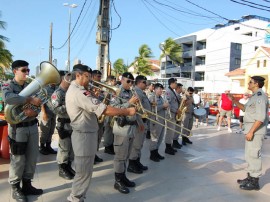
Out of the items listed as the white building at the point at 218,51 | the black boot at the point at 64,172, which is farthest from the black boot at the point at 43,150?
the white building at the point at 218,51

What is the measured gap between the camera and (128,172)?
5590 millimetres

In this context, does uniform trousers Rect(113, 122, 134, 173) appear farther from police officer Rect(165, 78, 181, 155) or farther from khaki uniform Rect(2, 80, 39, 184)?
police officer Rect(165, 78, 181, 155)

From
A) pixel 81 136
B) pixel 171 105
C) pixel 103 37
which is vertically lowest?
pixel 81 136

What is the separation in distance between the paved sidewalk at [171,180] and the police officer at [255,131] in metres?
0.23

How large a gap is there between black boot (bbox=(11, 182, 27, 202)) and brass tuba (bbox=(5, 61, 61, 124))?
0.95 meters

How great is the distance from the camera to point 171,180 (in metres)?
5.33

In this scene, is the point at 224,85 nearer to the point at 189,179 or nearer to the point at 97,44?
the point at 97,44

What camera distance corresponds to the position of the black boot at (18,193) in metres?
4.05

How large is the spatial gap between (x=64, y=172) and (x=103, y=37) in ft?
20.0

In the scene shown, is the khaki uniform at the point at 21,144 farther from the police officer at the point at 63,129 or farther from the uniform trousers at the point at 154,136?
the uniform trousers at the point at 154,136

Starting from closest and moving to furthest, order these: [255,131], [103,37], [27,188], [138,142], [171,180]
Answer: [27,188] < [255,131] < [171,180] < [138,142] < [103,37]

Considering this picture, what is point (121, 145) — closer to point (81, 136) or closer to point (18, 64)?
point (81, 136)

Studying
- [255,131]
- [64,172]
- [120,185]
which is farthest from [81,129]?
[255,131]

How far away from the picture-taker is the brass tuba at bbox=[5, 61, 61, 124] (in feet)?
12.6
